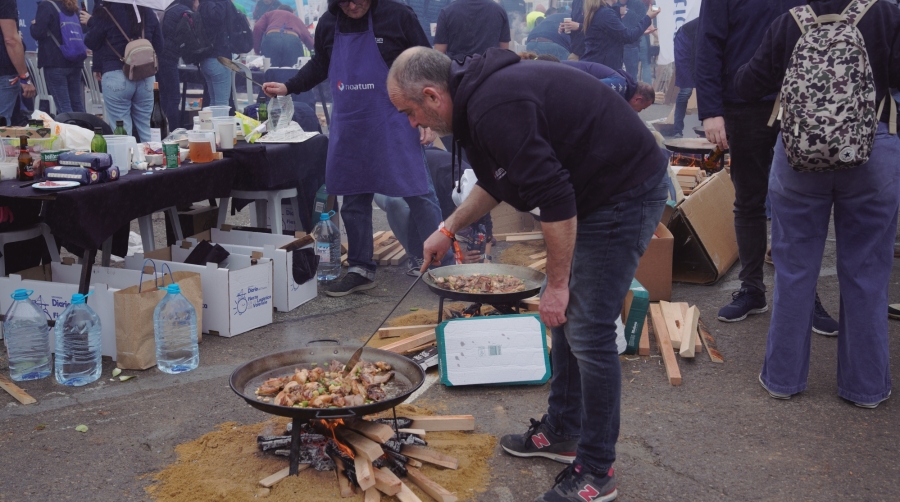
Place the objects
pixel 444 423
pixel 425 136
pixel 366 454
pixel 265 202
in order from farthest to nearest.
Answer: pixel 265 202, pixel 425 136, pixel 444 423, pixel 366 454

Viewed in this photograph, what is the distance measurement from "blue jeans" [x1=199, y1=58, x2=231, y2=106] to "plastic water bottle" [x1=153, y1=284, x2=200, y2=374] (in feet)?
24.0

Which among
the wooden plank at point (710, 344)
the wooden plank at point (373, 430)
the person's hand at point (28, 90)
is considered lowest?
the wooden plank at point (710, 344)

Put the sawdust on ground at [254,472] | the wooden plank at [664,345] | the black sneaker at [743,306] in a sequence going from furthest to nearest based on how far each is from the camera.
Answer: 1. the black sneaker at [743,306]
2. the wooden plank at [664,345]
3. the sawdust on ground at [254,472]

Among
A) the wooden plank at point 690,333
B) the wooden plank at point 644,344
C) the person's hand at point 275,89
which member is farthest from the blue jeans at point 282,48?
the wooden plank at point 644,344

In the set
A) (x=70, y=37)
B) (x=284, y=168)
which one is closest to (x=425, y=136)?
(x=284, y=168)

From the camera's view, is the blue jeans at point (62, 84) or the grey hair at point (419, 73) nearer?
the grey hair at point (419, 73)

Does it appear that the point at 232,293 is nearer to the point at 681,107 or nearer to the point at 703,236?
the point at 703,236

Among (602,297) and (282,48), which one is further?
(282,48)

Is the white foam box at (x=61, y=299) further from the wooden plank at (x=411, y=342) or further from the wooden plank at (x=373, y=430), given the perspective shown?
the wooden plank at (x=373, y=430)

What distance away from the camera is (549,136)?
274cm

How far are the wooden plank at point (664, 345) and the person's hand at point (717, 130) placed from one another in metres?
1.15

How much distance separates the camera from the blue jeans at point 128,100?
27.9ft

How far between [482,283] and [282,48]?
34.3ft

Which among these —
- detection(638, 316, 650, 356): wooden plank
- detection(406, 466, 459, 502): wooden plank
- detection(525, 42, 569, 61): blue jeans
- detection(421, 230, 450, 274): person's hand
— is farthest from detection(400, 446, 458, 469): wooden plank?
detection(525, 42, 569, 61): blue jeans
